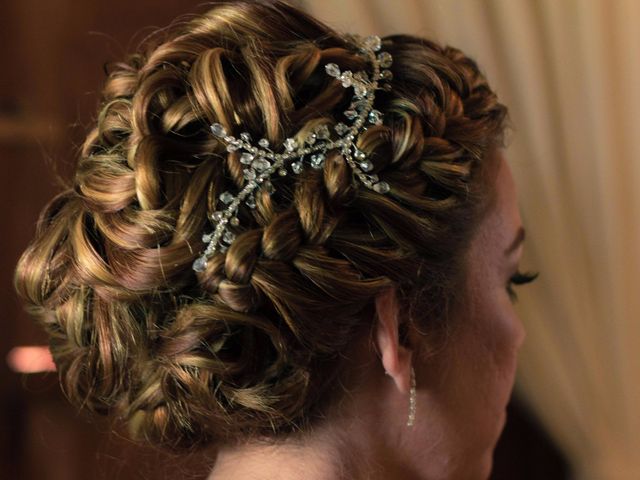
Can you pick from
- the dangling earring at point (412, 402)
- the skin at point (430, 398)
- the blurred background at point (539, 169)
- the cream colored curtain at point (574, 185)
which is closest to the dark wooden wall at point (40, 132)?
the blurred background at point (539, 169)

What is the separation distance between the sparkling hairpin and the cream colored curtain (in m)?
0.44

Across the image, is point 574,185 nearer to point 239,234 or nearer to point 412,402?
point 412,402

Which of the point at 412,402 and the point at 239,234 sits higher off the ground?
the point at 239,234

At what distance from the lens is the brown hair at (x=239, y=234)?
0.65m

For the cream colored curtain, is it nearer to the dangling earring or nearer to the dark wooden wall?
the dark wooden wall

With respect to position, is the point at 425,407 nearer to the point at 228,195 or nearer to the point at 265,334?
the point at 265,334

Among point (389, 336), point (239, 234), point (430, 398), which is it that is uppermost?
point (239, 234)

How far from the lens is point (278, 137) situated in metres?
0.67

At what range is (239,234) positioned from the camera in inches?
25.3

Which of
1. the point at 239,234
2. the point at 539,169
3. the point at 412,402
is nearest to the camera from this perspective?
the point at 239,234

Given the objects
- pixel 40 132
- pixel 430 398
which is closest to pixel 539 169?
pixel 430 398

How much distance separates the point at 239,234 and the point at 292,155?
0.29ft

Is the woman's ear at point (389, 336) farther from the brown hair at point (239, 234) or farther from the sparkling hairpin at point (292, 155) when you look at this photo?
the sparkling hairpin at point (292, 155)

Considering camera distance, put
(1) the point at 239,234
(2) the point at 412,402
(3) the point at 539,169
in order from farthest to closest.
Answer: (3) the point at 539,169
(2) the point at 412,402
(1) the point at 239,234
